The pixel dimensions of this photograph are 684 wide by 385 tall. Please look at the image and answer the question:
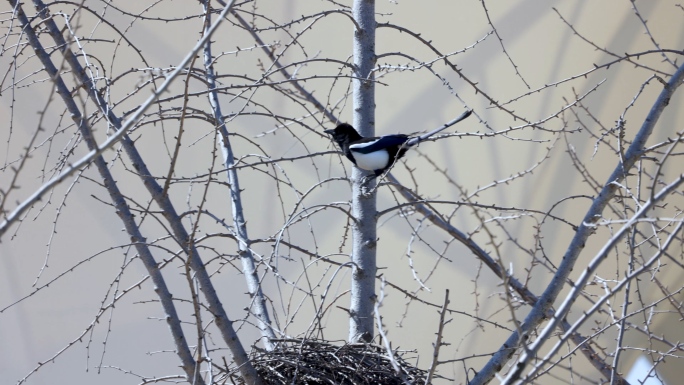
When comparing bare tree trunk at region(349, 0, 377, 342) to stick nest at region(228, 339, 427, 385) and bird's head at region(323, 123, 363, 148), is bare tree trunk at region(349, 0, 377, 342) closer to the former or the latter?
bird's head at region(323, 123, 363, 148)

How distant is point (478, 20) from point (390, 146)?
148 cm

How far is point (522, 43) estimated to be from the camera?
3551 millimetres

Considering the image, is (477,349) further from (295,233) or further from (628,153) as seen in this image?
(628,153)

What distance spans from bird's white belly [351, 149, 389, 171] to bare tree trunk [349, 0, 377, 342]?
0.16 ft

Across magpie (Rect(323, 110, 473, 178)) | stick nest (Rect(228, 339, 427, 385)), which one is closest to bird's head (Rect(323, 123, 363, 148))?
magpie (Rect(323, 110, 473, 178))

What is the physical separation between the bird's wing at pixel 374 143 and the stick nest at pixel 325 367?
49 cm

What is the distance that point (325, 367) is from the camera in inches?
77.3

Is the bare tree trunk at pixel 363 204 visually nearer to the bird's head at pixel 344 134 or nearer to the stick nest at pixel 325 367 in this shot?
the bird's head at pixel 344 134

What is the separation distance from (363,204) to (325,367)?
1.45 feet

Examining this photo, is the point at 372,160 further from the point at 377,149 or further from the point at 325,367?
the point at 325,367

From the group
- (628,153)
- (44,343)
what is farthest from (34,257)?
(628,153)

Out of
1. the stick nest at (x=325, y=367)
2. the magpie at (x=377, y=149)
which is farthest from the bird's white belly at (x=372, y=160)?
the stick nest at (x=325, y=367)

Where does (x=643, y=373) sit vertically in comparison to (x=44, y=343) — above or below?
below

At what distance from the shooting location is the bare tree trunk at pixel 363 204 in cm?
217
